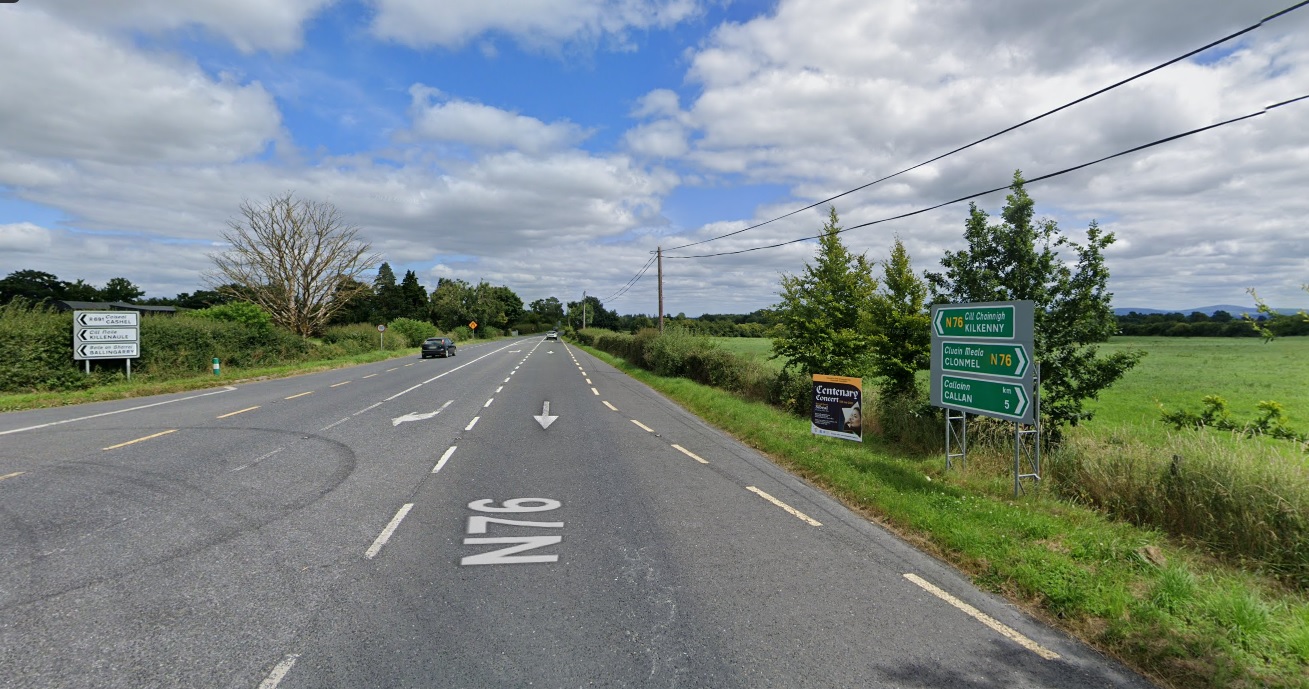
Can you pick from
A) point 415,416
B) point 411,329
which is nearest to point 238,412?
point 415,416

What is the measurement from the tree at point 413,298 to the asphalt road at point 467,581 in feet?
317

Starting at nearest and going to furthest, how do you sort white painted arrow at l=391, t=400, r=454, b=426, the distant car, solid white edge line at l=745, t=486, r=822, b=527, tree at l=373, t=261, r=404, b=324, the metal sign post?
solid white edge line at l=745, t=486, r=822, b=527
the metal sign post
white painted arrow at l=391, t=400, r=454, b=426
the distant car
tree at l=373, t=261, r=404, b=324

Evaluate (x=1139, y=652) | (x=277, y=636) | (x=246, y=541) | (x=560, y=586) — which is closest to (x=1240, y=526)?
(x=1139, y=652)

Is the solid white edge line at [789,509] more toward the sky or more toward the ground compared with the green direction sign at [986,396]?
more toward the ground

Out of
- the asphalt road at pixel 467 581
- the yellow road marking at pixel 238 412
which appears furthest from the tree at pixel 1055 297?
the yellow road marking at pixel 238 412

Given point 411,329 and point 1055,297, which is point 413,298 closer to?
point 411,329

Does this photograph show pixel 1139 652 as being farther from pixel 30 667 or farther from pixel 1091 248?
pixel 1091 248

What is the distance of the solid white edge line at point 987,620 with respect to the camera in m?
4.01

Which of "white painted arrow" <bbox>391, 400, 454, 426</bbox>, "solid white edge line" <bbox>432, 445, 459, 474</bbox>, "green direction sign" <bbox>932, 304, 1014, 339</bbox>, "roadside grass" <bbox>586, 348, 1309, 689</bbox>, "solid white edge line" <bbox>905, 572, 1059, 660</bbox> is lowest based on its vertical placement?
"solid white edge line" <bbox>905, 572, 1059, 660</bbox>

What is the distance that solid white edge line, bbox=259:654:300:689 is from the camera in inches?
130

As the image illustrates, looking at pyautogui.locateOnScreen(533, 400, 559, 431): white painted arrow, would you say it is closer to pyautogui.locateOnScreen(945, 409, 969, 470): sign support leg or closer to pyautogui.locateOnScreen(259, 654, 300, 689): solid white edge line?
pyautogui.locateOnScreen(945, 409, 969, 470): sign support leg

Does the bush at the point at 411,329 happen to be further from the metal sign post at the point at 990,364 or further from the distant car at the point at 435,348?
the metal sign post at the point at 990,364

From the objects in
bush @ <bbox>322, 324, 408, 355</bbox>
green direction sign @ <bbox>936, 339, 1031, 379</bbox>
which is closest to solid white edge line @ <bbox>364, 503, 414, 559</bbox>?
green direction sign @ <bbox>936, 339, 1031, 379</bbox>

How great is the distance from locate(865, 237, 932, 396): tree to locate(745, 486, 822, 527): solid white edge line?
726 cm
